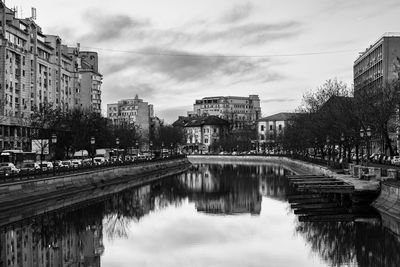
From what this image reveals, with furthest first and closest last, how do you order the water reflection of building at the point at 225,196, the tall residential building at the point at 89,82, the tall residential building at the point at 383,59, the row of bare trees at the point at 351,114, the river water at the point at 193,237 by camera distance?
the tall residential building at the point at 89,82, the tall residential building at the point at 383,59, the row of bare trees at the point at 351,114, the water reflection of building at the point at 225,196, the river water at the point at 193,237

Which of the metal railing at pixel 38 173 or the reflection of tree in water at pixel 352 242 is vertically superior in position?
the metal railing at pixel 38 173

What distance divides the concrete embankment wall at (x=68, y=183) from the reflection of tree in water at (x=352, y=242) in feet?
75.8

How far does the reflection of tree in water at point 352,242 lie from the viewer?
2995cm

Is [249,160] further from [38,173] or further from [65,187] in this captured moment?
[38,173]

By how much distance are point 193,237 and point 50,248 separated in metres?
9.69

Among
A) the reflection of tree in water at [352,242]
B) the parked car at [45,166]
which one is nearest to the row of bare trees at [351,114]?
the reflection of tree in water at [352,242]

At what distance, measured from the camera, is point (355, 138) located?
2753 inches

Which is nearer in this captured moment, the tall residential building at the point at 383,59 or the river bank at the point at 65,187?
the river bank at the point at 65,187

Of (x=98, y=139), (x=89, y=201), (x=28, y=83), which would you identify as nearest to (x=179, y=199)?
(x=89, y=201)

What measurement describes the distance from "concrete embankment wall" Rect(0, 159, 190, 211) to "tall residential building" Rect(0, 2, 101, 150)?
21.0 m

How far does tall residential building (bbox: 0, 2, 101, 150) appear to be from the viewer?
3755 inches

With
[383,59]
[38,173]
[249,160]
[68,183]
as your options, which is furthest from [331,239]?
[249,160]

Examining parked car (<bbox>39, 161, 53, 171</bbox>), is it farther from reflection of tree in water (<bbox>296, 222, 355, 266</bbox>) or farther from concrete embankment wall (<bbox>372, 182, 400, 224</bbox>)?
concrete embankment wall (<bbox>372, 182, 400, 224</bbox>)

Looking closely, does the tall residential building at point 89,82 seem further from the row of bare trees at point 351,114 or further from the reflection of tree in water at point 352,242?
the reflection of tree in water at point 352,242
